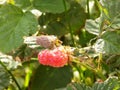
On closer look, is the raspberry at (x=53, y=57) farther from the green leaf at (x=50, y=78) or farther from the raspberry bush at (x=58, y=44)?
the green leaf at (x=50, y=78)

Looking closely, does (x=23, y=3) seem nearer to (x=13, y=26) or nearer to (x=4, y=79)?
(x=13, y=26)

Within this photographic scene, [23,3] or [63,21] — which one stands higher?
[23,3]

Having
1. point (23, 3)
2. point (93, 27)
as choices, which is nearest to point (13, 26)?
point (23, 3)

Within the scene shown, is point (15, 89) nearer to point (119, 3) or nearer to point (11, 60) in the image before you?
point (11, 60)

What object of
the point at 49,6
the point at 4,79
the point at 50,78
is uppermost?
the point at 49,6

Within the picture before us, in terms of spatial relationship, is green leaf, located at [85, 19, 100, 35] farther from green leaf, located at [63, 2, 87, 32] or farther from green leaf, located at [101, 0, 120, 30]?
green leaf, located at [63, 2, 87, 32]

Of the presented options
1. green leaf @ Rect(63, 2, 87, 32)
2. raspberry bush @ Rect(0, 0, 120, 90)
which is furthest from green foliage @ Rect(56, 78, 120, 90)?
green leaf @ Rect(63, 2, 87, 32)

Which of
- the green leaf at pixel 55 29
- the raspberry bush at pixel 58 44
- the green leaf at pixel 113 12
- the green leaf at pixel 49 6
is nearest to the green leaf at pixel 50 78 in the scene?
the raspberry bush at pixel 58 44
